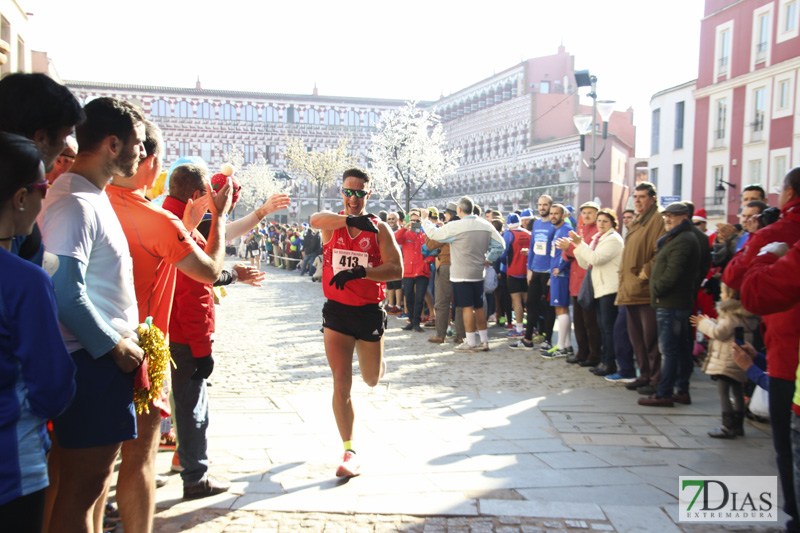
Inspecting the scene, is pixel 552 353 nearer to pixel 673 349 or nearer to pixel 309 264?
pixel 673 349

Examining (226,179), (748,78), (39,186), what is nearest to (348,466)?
(226,179)

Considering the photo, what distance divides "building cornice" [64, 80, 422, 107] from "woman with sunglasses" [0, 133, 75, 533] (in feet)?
272

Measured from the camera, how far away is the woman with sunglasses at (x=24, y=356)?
1973mm

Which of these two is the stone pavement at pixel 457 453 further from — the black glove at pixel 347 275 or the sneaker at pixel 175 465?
the black glove at pixel 347 275

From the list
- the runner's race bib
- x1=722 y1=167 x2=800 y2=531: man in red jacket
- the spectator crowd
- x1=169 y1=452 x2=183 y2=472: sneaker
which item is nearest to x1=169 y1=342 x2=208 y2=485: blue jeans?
the spectator crowd

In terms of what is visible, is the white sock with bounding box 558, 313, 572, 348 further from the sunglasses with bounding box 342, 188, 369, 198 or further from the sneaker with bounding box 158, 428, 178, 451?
the sneaker with bounding box 158, 428, 178, 451

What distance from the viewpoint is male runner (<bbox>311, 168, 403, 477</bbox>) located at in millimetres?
4941

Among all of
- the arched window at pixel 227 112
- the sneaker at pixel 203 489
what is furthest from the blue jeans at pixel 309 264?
the arched window at pixel 227 112

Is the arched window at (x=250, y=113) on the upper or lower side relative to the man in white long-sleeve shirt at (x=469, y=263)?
upper

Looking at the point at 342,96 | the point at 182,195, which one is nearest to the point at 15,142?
the point at 182,195

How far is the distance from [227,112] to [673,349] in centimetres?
Answer: 8156

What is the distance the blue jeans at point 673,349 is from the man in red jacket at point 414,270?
20.4 feet

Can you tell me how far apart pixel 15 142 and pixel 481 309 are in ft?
29.3

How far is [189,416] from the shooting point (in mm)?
4383
